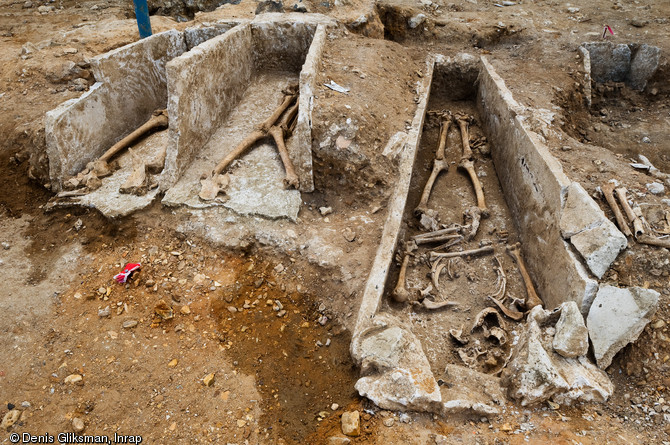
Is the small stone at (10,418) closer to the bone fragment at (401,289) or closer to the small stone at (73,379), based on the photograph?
the small stone at (73,379)

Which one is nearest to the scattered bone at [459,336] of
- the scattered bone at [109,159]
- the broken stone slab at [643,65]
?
the scattered bone at [109,159]

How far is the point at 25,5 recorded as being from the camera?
8.75 meters

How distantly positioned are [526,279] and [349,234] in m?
1.69

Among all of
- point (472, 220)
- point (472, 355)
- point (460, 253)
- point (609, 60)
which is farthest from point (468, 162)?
point (609, 60)

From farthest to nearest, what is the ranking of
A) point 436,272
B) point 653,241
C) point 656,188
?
point 436,272
point 656,188
point 653,241

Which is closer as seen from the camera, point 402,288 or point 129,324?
point 129,324

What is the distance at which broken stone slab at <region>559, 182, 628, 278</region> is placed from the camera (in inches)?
118

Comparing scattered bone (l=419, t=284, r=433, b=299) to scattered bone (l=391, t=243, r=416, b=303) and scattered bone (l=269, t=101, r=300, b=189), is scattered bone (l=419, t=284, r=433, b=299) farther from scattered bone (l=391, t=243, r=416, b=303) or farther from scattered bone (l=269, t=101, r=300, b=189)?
scattered bone (l=269, t=101, r=300, b=189)

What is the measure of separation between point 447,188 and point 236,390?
349 centimetres

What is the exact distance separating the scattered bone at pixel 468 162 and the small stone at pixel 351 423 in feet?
9.13

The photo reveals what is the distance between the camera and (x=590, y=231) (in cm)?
314

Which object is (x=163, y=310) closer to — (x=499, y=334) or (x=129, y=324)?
(x=129, y=324)

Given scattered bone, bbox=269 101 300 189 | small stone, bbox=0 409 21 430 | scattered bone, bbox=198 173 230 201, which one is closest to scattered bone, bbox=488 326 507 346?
scattered bone, bbox=269 101 300 189

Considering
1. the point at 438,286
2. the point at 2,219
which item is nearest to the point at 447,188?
the point at 438,286
